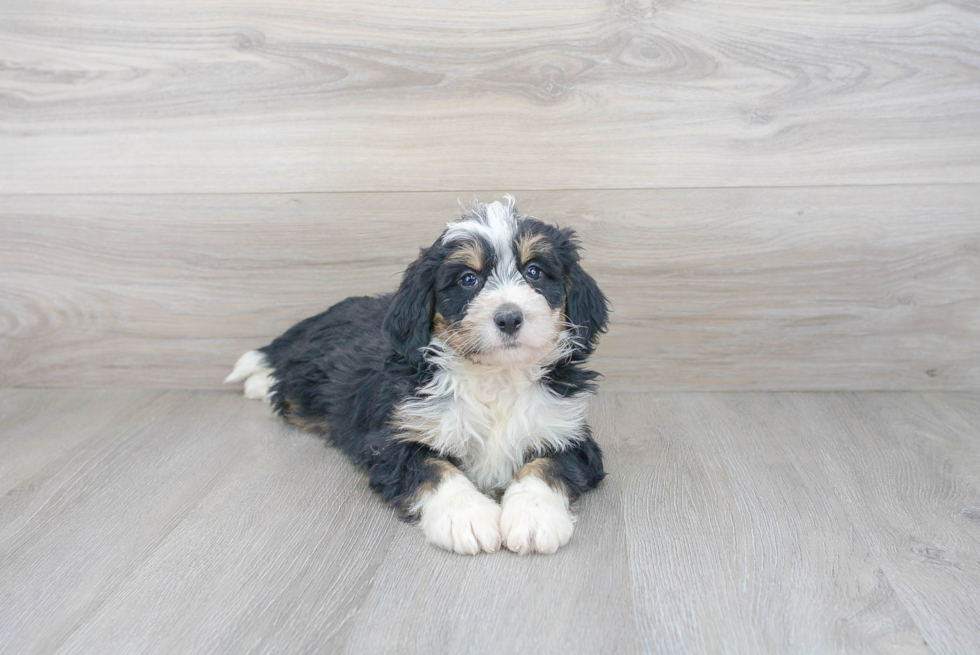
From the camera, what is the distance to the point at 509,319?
1917 millimetres

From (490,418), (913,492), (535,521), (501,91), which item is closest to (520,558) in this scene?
(535,521)

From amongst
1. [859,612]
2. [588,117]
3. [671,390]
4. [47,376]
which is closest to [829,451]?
[671,390]

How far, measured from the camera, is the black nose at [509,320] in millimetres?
1917

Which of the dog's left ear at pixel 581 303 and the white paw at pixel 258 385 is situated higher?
the dog's left ear at pixel 581 303

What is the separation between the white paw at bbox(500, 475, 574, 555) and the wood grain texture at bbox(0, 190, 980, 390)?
1210mm

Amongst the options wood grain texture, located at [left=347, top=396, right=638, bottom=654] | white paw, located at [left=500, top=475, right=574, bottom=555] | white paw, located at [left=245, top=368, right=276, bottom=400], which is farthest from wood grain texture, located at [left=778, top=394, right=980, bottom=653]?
white paw, located at [left=245, top=368, right=276, bottom=400]

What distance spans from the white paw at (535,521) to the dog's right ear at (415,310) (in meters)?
0.46

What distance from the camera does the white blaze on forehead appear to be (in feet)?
6.64

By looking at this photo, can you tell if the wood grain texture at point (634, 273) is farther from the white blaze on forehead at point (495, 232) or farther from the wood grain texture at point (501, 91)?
the white blaze on forehead at point (495, 232)

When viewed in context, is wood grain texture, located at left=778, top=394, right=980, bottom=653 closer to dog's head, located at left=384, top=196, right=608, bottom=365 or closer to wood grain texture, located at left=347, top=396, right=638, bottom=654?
wood grain texture, located at left=347, top=396, right=638, bottom=654

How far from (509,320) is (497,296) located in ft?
0.27

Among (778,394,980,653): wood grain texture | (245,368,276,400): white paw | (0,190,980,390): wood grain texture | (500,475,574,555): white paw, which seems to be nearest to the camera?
(778,394,980,653): wood grain texture

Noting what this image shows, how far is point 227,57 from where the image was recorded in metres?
2.90

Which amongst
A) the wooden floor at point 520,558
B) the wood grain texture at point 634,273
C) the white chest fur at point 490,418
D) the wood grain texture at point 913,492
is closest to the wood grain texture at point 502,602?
the wooden floor at point 520,558
